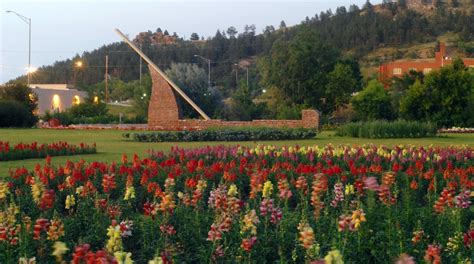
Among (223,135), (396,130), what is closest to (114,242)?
(223,135)

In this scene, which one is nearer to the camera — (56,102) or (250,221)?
(250,221)

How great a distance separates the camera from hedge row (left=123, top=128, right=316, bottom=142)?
108ft

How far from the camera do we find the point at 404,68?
10075 centimetres

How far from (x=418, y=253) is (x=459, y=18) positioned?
16034 cm

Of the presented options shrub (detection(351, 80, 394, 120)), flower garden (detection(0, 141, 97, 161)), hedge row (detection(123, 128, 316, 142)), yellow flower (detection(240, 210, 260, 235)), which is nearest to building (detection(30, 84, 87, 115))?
shrub (detection(351, 80, 394, 120))

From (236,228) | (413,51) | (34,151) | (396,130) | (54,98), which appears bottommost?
(34,151)

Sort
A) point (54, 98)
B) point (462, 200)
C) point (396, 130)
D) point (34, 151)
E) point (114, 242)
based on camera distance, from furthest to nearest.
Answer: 1. point (54, 98)
2. point (396, 130)
3. point (34, 151)
4. point (462, 200)
5. point (114, 242)

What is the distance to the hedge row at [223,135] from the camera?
3300 cm

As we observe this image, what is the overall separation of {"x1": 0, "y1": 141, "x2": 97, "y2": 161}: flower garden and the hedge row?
8.29m

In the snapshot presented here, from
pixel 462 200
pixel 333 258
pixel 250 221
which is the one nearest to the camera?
pixel 333 258

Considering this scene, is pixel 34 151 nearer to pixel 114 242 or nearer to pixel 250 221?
pixel 250 221

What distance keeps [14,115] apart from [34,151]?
89.2 feet

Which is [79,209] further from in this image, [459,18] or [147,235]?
[459,18]

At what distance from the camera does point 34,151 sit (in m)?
22.8
